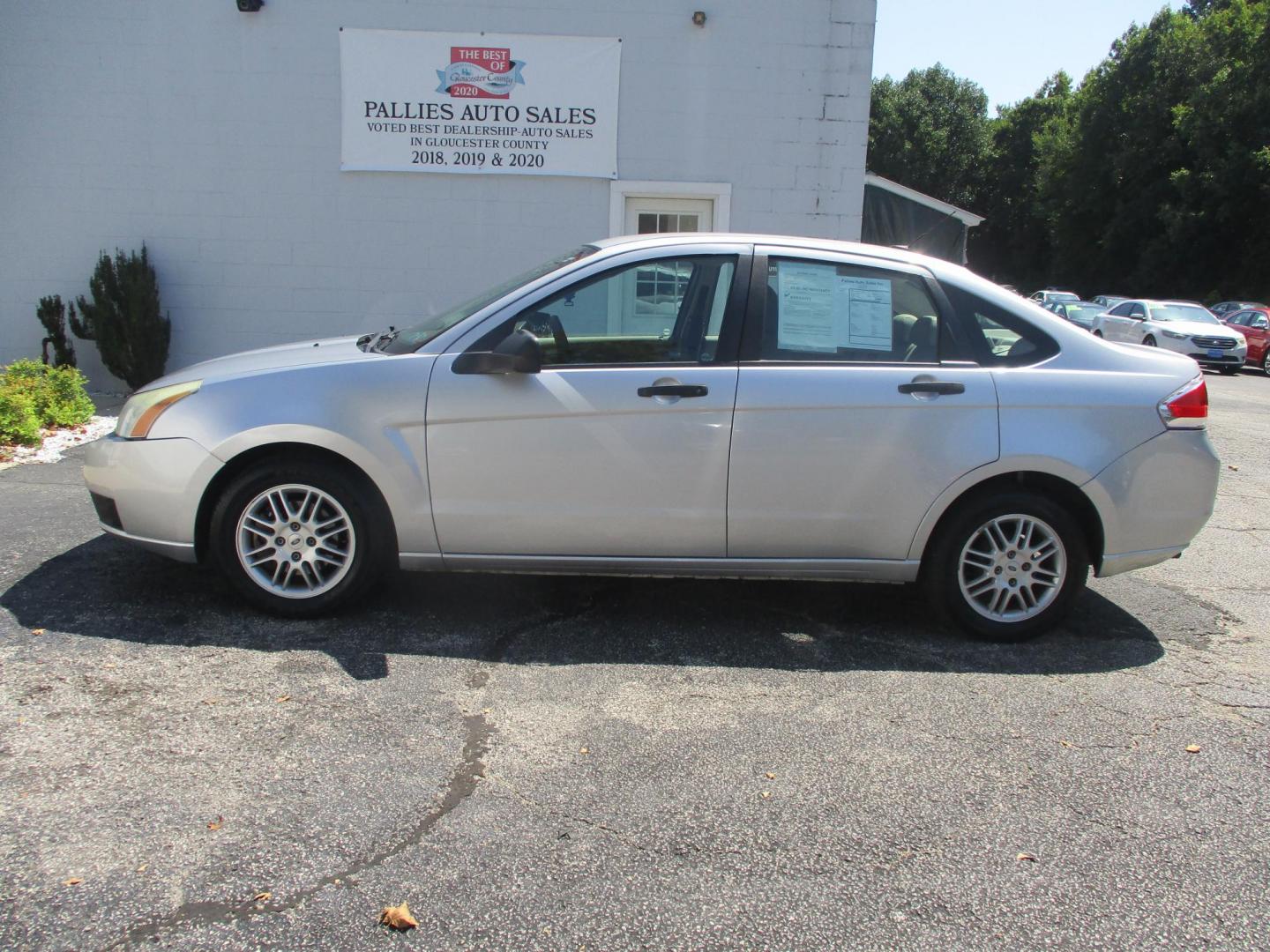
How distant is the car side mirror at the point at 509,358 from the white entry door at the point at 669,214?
6210mm

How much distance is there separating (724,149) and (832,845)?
27.2 feet

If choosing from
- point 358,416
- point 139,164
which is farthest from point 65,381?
point 358,416

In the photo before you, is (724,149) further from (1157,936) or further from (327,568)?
(1157,936)

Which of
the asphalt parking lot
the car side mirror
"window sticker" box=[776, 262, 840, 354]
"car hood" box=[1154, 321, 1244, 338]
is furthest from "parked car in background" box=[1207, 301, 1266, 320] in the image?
the car side mirror

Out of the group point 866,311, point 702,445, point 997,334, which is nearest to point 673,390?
point 702,445

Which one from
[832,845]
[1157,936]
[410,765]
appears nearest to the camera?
[1157,936]

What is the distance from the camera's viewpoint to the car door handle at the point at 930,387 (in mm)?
4457

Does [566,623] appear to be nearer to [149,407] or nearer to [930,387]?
[930,387]

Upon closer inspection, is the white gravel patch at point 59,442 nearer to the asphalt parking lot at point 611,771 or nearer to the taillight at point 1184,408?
the asphalt parking lot at point 611,771

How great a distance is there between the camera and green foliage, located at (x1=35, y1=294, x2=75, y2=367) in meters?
9.95

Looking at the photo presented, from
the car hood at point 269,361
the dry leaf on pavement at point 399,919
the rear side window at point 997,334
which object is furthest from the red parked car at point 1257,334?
the dry leaf on pavement at point 399,919

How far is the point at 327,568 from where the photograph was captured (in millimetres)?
4488

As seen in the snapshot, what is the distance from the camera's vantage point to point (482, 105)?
32.7 feet

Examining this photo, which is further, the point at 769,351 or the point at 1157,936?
the point at 769,351
